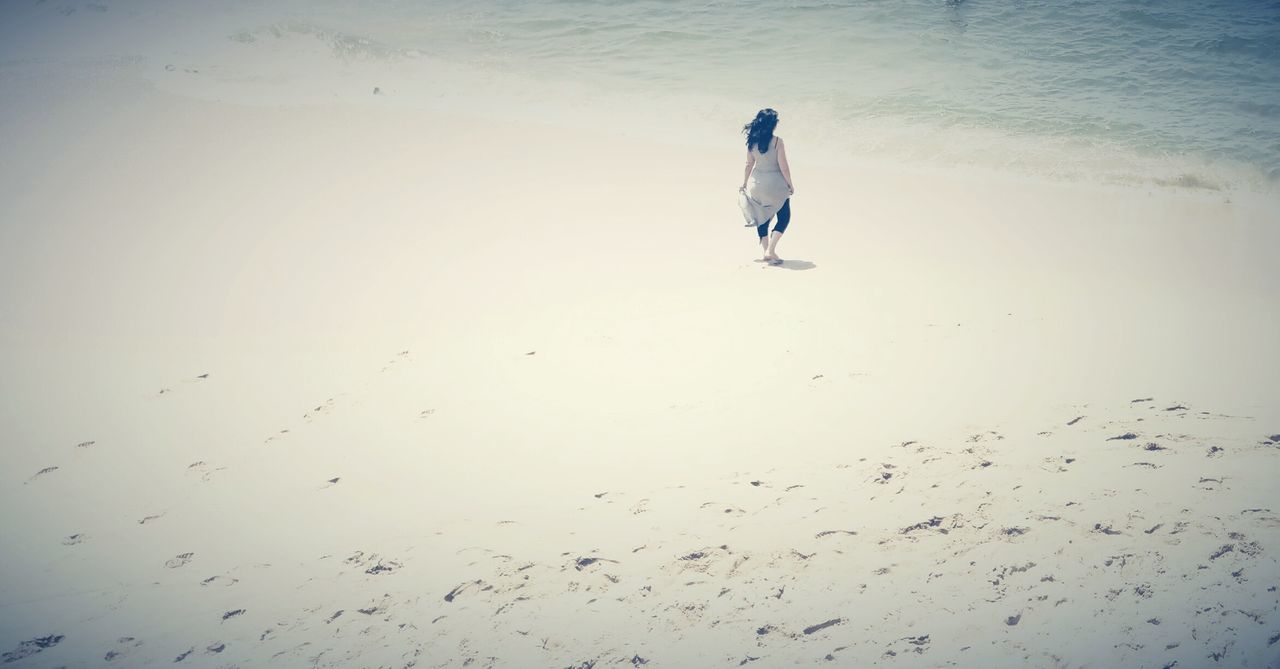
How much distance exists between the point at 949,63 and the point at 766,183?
32.4ft

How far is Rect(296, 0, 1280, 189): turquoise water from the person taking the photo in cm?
1120

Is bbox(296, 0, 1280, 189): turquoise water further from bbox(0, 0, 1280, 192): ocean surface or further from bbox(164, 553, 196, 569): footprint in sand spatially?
bbox(164, 553, 196, 569): footprint in sand

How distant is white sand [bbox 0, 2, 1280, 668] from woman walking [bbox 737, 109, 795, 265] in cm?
46

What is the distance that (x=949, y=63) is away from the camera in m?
14.8

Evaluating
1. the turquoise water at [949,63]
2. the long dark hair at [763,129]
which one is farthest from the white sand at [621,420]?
the turquoise water at [949,63]

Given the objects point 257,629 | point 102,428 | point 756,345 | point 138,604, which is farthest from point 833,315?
point 102,428

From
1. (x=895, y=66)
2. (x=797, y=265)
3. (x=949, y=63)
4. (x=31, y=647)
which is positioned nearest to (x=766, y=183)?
(x=797, y=265)

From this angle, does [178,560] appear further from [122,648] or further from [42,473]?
[42,473]

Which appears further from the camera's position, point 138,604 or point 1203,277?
point 1203,277

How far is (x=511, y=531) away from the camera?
3.83 metres

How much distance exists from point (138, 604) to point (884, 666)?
11.4ft

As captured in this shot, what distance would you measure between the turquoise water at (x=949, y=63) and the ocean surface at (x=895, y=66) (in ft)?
0.16

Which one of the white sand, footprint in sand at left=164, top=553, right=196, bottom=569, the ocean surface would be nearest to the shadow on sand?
the white sand

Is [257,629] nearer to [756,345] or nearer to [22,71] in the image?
[756,345]
